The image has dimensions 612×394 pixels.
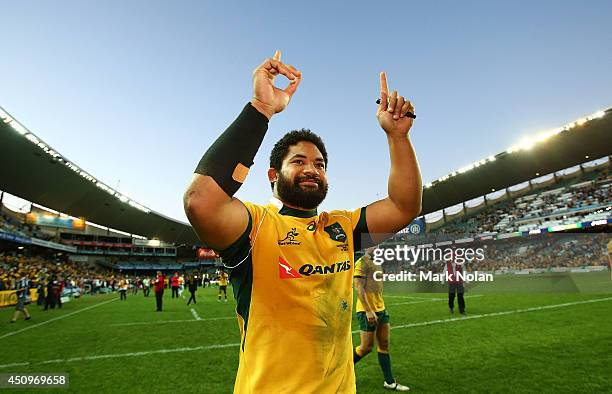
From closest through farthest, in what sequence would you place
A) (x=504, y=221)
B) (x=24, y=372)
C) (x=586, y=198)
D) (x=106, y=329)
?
1. (x=24, y=372)
2. (x=106, y=329)
3. (x=586, y=198)
4. (x=504, y=221)

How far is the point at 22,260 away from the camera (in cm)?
4000

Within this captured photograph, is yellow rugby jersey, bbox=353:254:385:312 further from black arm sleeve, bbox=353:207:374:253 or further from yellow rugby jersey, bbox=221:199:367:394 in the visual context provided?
yellow rugby jersey, bbox=221:199:367:394

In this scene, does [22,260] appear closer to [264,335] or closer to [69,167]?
[69,167]

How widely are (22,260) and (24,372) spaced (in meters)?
42.8

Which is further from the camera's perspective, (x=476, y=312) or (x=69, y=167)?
(x=69, y=167)

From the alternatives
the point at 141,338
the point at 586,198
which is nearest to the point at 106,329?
the point at 141,338

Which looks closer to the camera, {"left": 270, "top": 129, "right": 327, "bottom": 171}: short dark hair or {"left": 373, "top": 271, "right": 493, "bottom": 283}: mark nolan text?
{"left": 270, "top": 129, "right": 327, "bottom": 171}: short dark hair

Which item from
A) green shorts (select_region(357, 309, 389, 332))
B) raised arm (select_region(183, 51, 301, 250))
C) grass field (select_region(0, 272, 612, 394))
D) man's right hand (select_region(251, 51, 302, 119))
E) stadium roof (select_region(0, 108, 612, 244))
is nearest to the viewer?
raised arm (select_region(183, 51, 301, 250))

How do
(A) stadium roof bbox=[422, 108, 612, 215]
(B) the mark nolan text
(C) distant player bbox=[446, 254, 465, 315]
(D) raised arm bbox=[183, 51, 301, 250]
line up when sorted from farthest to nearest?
(B) the mark nolan text
(A) stadium roof bbox=[422, 108, 612, 215]
(C) distant player bbox=[446, 254, 465, 315]
(D) raised arm bbox=[183, 51, 301, 250]

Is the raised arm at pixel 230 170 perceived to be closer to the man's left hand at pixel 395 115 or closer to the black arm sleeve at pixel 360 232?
the man's left hand at pixel 395 115

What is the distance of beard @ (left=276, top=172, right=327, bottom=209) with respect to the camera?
1937 mm

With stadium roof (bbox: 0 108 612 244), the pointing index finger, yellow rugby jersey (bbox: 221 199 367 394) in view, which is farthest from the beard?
stadium roof (bbox: 0 108 612 244)

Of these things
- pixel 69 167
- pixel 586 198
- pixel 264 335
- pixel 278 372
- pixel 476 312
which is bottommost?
pixel 476 312

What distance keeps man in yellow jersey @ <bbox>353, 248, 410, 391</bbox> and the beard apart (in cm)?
398
